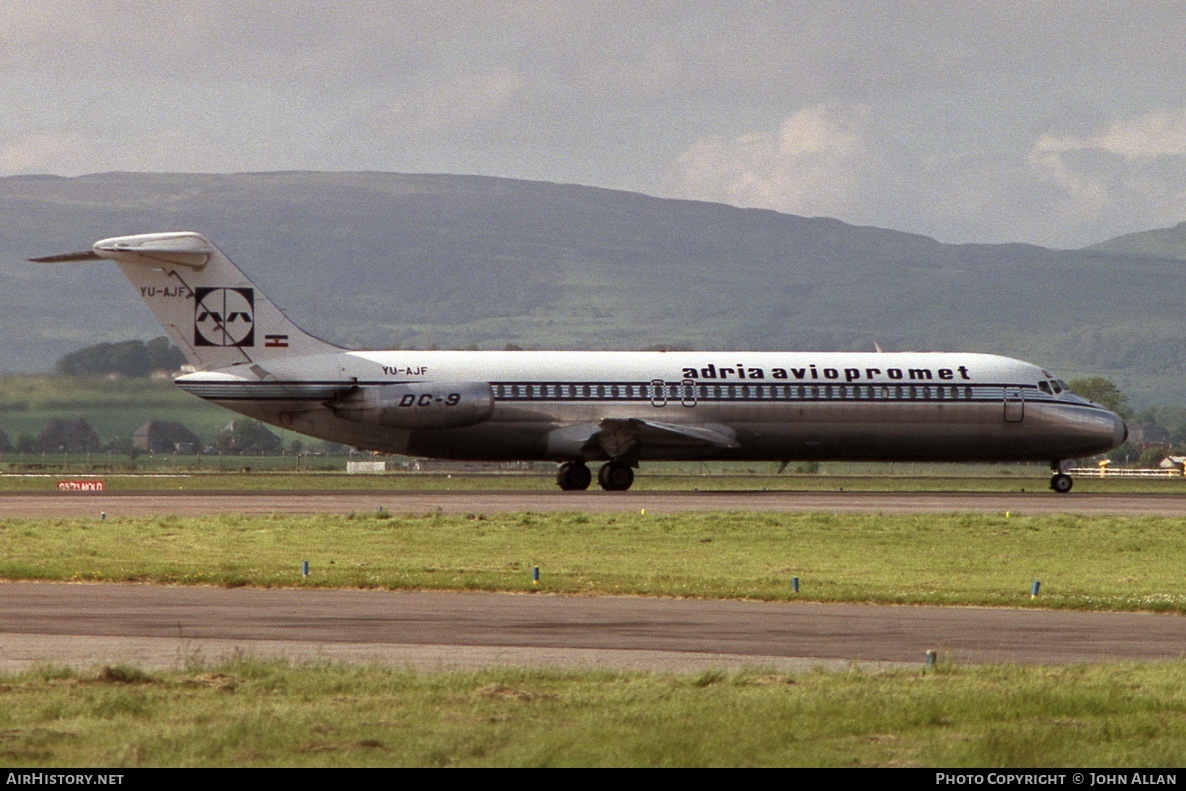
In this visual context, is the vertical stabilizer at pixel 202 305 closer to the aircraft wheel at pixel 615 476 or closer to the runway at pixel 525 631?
the aircraft wheel at pixel 615 476

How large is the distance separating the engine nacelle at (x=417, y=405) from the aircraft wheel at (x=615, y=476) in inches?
192

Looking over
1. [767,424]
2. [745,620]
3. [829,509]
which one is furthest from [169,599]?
[767,424]

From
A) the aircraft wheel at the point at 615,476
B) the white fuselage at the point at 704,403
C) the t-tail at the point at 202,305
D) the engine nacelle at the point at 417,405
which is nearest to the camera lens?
the t-tail at the point at 202,305

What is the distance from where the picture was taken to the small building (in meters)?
108

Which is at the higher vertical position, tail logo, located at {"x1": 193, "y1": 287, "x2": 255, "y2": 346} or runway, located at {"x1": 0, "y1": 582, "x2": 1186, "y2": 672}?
tail logo, located at {"x1": 193, "y1": 287, "x2": 255, "y2": 346}

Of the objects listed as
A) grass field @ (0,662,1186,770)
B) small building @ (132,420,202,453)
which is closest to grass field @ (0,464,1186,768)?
grass field @ (0,662,1186,770)

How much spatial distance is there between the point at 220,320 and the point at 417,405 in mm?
6268

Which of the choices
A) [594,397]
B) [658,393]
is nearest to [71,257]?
[594,397]

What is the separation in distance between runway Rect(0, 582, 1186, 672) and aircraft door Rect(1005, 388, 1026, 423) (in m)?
32.9

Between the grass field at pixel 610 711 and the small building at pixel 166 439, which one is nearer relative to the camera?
the grass field at pixel 610 711

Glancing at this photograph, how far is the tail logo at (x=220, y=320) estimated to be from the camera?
50312 millimetres

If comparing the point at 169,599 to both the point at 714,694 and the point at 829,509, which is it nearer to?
the point at 714,694

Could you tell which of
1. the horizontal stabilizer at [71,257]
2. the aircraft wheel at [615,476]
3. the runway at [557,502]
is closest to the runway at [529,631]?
the runway at [557,502]

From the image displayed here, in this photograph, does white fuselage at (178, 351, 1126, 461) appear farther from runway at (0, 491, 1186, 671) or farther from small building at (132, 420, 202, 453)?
small building at (132, 420, 202, 453)
